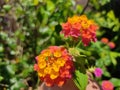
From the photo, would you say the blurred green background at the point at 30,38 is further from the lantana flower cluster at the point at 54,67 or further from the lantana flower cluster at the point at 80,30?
the lantana flower cluster at the point at 54,67

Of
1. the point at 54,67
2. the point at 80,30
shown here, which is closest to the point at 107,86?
the point at 80,30

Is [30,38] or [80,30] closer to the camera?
[80,30]

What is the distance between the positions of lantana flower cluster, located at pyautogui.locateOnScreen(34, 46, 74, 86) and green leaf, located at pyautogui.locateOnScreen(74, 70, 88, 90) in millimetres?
71

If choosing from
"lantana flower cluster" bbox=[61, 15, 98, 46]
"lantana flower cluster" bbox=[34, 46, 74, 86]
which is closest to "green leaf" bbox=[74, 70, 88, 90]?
"lantana flower cluster" bbox=[34, 46, 74, 86]

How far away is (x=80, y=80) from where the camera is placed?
2.35 m

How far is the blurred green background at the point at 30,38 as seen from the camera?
3176mm

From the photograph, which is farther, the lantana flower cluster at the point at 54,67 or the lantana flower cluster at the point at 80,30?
the lantana flower cluster at the point at 80,30

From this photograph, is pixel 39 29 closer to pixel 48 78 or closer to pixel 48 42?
pixel 48 42

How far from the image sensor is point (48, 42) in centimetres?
344

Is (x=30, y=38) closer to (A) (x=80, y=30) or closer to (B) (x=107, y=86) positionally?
(B) (x=107, y=86)

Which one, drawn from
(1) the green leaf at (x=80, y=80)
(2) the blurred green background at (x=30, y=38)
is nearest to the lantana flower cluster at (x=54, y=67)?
(1) the green leaf at (x=80, y=80)

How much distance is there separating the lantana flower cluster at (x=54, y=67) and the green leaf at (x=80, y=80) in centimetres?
7

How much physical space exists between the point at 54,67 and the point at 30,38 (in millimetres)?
1315

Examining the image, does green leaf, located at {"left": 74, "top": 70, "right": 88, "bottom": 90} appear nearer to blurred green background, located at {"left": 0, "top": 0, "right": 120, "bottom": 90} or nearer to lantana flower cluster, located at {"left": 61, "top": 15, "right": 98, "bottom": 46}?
lantana flower cluster, located at {"left": 61, "top": 15, "right": 98, "bottom": 46}
